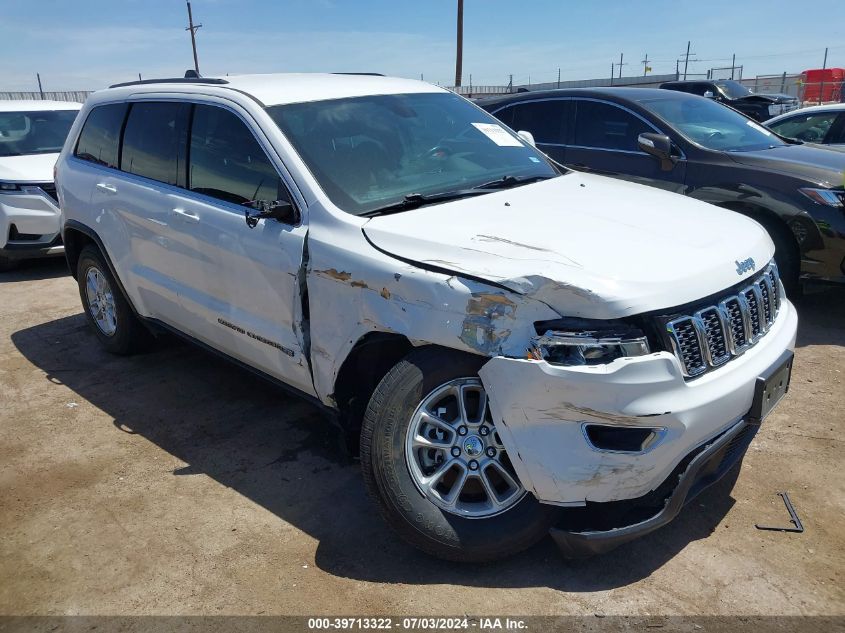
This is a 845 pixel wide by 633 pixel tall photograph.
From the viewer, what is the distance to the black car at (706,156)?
17.9ft

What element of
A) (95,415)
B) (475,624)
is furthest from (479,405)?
(95,415)

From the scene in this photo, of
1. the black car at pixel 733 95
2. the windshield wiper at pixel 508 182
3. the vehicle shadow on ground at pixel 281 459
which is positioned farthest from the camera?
the black car at pixel 733 95

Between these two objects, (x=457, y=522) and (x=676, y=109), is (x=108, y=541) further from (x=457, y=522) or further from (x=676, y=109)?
(x=676, y=109)

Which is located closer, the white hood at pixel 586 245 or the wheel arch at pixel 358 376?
the white hood at pixel 586 245

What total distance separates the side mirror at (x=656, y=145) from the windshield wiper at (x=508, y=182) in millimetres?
2111

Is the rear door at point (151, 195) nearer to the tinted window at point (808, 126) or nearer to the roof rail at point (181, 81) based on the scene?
the roof rail at point (181, 81)

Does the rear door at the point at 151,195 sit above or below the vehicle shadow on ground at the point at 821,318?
above

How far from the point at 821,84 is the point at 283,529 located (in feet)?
93.5

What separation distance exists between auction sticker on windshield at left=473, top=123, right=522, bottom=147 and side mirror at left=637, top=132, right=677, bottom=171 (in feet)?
5.78

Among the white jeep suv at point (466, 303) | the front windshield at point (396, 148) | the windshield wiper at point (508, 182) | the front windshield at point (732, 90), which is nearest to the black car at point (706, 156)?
the front windshield at point (396, 148)

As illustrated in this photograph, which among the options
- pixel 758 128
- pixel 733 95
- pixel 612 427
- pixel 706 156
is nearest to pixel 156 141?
pixel 612 427

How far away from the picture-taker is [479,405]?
2.80 meters

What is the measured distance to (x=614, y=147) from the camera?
6.63 meters

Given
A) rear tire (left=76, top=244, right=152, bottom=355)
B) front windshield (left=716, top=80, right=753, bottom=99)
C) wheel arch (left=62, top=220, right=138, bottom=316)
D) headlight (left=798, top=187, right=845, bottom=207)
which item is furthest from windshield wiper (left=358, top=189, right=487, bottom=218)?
front windshield (left=716, top=80, right=753, bottom=99)
